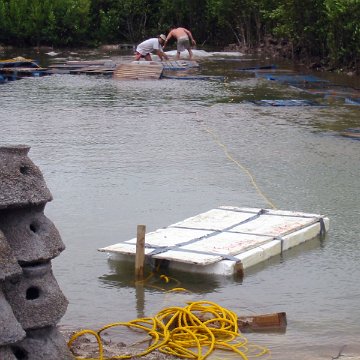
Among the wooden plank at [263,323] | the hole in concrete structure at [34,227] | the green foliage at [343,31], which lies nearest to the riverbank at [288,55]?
the green foliage at [343,31]

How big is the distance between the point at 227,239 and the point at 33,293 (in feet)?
10.8

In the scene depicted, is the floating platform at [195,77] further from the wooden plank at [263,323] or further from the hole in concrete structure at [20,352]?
the hole in concrete structure at [20,352]

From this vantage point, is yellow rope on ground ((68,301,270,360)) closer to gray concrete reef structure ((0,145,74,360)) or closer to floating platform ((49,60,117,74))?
gray concrete reef structure ((0,145,74,360))

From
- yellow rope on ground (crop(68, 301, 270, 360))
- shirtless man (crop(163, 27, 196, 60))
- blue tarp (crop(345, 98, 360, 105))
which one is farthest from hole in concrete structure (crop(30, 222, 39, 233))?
shirtless man (crop(163, 27, 196, 60))

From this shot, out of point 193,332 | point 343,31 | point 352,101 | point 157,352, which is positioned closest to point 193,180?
point 193,332

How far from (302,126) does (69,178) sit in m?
5.43

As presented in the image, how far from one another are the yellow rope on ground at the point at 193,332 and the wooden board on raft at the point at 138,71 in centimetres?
1735

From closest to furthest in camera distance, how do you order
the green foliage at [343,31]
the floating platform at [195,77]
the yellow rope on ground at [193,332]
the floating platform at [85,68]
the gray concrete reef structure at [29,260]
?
1. the gray concrete reef structure at [29,260]
2. the yellow rope on ground at [193,332]
3. the floating platform at [195,77]
4. the green foliage at [343,31]
5. the floating platform at [85,68]

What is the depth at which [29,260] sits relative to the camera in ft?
18.1

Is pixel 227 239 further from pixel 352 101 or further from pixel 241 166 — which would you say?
pixel 352 101

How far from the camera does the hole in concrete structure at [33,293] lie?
5617mm

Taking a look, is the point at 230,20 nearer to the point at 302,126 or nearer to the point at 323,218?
the point at 302,126

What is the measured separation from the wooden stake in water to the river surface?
0.51 feet

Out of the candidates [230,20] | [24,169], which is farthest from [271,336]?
[230,20]
